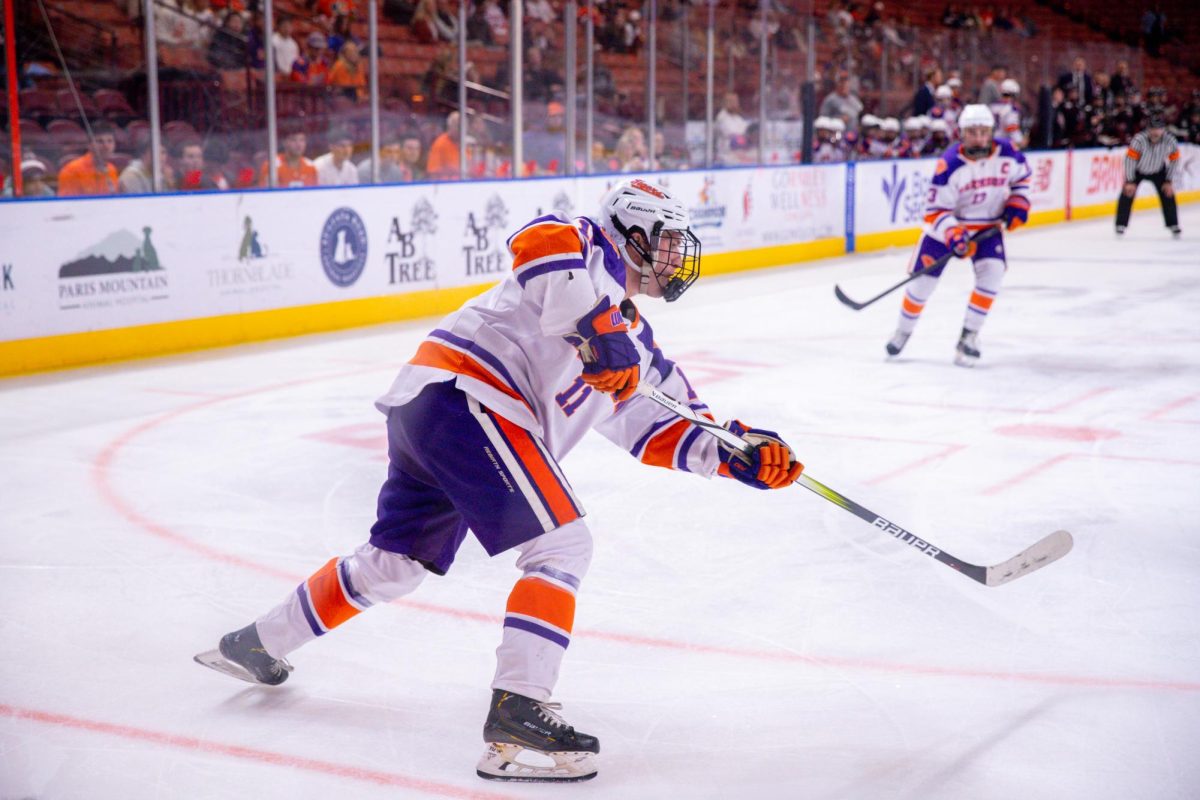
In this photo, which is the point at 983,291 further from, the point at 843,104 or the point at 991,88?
the point at 991,88

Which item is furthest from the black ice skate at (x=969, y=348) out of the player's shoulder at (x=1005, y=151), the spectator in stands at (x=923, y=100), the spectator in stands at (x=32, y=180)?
the spectator in stands at (x=923, y=100)

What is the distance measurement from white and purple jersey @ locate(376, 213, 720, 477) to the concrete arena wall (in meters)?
5.05

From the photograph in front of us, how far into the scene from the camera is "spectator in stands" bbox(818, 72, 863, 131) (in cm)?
1416

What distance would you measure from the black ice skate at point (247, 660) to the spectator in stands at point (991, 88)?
50.6 ft

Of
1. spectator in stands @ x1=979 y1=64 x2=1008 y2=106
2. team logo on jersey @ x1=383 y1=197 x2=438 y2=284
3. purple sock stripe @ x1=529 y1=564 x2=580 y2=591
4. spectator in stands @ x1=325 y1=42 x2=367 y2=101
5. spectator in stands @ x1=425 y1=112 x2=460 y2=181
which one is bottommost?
purple sock stripe @ x1=529 y1=564 x2=580 y2=591

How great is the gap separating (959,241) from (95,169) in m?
4.74

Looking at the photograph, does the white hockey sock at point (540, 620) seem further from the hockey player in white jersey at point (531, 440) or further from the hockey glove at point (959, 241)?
the hockey glove at point (959, 241)

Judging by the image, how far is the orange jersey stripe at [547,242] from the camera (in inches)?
95.2

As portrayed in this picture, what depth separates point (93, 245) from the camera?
724cm

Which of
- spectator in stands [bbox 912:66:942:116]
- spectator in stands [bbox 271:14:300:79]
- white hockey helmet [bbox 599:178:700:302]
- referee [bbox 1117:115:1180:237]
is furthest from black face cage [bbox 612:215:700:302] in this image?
spectator in stands [bbox 912:66:942:116]

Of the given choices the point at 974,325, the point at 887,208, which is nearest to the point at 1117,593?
the point at 974,325

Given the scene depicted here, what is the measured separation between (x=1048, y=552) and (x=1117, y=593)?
21.8 inches

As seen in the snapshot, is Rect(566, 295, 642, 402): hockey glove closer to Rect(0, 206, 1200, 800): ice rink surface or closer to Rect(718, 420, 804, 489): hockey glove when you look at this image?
Rect(718, 420, 804, 489): hockey glove

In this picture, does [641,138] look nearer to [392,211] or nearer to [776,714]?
[392,211]
